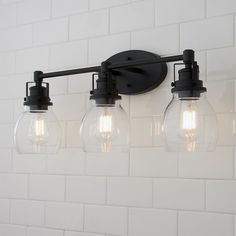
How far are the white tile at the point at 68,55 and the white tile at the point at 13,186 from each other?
34cm

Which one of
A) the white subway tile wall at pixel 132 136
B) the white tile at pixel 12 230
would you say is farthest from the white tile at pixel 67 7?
the white tile at pixel 12 230

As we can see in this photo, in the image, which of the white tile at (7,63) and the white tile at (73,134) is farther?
the white tile at (7,63)

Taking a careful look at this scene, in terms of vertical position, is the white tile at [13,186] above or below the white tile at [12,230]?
above

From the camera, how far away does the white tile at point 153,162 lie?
98 centimetres

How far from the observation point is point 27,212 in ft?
3.87

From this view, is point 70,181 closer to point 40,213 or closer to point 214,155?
point 40,213

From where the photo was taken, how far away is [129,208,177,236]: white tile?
3.20ft

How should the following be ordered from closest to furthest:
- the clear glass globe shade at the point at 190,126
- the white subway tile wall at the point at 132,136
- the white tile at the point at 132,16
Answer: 1. the clear glass globe shade at the point at 190,126
2. the white subway tile wall at the point at 132,136
3. the white tile at the point at 132,16

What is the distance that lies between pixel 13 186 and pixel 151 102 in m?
0.50

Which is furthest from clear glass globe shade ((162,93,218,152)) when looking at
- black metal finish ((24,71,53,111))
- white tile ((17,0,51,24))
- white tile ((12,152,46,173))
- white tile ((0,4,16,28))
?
white tile ((0,4,16,28))

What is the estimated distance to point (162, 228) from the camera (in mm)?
983

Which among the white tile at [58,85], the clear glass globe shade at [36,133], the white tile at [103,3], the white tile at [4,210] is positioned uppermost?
the white tile at [103,3]

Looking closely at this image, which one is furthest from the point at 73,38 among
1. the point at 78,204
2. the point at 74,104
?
the point at 78,204

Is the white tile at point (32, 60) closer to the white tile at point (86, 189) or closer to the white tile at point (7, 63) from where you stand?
the white tile at point (7, 63)
